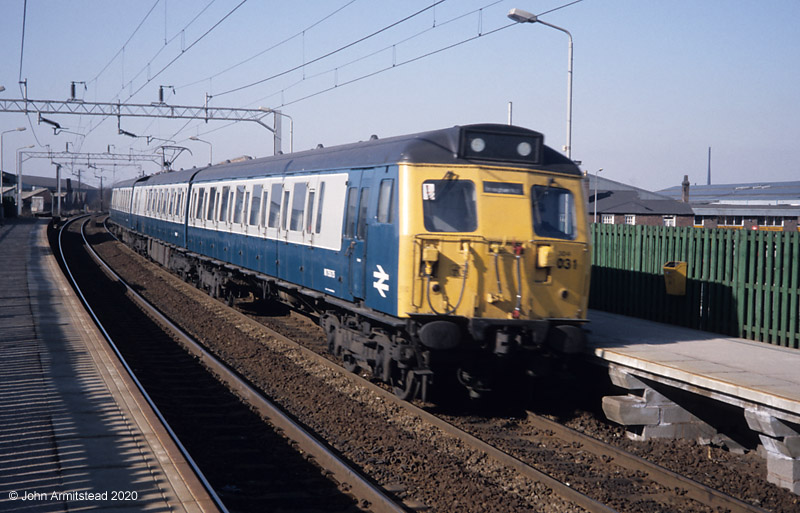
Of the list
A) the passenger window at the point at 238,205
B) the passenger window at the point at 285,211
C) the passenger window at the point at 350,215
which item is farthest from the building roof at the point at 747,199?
the passenger window at the point at 350,215

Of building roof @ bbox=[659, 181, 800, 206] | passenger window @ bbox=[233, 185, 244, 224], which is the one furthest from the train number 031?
building roof @ bbox=[659, 181, 800, 206]

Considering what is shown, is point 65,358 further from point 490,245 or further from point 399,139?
point 490,245

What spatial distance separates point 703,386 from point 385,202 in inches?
173

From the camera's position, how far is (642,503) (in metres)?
7.06

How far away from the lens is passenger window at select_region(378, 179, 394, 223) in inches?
384

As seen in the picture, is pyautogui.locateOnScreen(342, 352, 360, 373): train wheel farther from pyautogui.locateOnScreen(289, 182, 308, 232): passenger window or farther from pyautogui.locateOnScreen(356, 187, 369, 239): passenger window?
pyautogui.locateOnScreen(289, 182, 308, 232): passenger window

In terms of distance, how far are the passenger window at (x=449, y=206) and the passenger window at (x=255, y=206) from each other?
289 inches

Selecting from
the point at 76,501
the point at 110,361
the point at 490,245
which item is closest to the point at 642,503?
the point at 490,245

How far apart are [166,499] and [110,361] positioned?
6.09m

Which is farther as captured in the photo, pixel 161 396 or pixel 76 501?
pixel 161 396

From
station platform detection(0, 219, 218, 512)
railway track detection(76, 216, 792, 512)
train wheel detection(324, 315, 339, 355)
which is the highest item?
train wheel detection(324, 315, 339, 355)

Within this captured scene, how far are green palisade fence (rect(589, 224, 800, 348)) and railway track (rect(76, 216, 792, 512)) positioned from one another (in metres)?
4.36

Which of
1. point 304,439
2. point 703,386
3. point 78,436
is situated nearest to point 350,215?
point 304,439

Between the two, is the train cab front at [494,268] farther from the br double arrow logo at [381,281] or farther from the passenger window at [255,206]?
the passenger window at [255,206]
